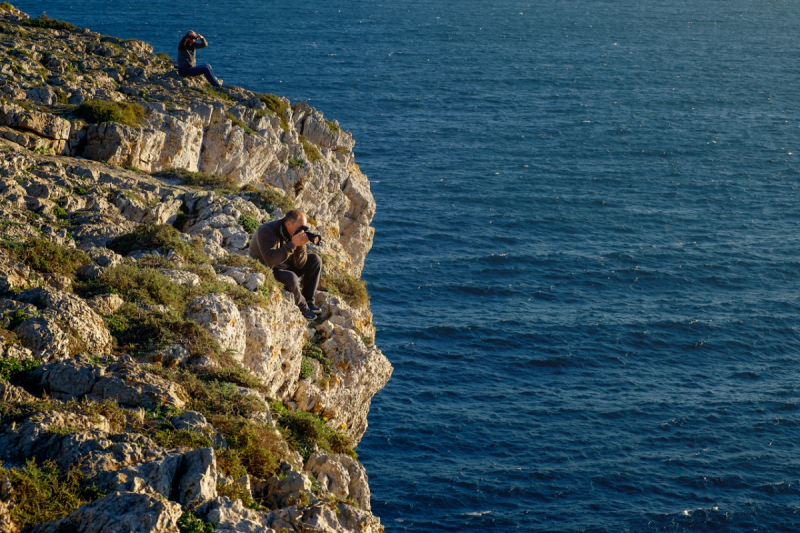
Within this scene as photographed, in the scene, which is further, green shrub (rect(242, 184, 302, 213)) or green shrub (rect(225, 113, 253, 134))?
green shrub (rect(225, 113, 253, 134))

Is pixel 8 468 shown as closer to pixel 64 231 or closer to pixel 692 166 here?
pixel 64 231

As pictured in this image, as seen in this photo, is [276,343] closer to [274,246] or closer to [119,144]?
[274,246]

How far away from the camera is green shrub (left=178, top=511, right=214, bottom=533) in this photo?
9934 mm

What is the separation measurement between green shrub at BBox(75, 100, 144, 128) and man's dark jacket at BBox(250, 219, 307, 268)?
1062 centimetres

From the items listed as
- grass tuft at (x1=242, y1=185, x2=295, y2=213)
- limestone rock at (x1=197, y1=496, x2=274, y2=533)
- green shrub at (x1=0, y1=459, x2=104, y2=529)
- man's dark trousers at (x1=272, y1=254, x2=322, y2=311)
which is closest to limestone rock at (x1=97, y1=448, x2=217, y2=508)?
limestone rock at (x1=197, y1=496, x2=274, y2=533)

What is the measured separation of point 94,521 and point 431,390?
5610 cm

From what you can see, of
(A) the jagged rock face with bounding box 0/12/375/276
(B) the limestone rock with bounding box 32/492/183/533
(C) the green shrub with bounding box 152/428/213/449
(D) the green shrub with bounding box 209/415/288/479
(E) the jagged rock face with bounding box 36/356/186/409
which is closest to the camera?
(B) the limestone rock with bounding box 32/492/183/533

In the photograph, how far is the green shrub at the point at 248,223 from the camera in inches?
920

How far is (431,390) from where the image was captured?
6462cm

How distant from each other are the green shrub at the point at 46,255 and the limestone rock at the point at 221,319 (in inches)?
108

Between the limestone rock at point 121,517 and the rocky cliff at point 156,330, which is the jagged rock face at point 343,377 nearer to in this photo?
the rocky cliff at point 156,330

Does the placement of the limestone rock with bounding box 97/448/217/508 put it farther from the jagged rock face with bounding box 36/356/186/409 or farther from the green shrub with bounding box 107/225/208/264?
the green shrub with bounding box 107/225/208/264

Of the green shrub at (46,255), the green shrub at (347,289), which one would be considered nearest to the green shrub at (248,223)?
the green shrub at (347,289)

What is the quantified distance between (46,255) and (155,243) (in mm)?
3224
